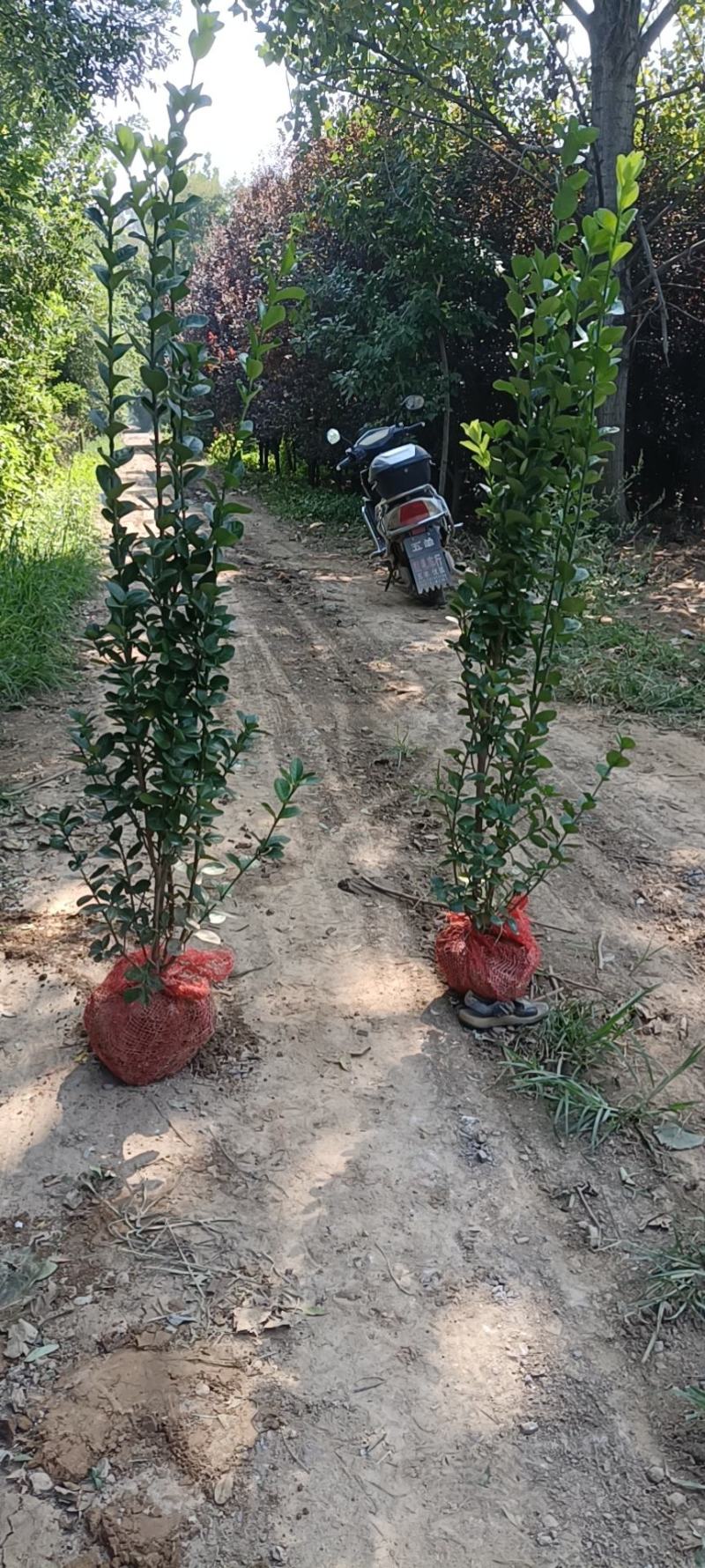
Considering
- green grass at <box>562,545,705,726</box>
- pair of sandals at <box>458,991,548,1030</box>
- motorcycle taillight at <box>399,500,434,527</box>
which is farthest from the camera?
motorcycle taillight at <box>399,500,434,527</box>

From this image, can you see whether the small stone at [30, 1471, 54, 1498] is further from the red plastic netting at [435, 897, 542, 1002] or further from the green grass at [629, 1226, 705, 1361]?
the red plastic netting at [435, 897, 542, 1002]

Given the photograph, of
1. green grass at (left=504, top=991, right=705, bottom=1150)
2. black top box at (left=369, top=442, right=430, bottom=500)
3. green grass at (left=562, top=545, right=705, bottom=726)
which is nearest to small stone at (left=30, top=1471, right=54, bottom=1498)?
green grass at (left=504, top=991, right=705, bottom=1150)

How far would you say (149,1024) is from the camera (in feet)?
7.71

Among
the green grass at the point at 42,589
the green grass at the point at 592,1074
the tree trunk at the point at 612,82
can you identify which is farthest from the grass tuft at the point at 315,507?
the green grass at the point at 592,1074

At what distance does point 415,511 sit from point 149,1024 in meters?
5.13

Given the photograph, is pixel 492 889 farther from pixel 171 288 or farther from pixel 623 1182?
pixel 171 288

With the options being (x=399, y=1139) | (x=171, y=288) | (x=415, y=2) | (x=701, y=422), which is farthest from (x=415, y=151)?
(x=399, y=1139)

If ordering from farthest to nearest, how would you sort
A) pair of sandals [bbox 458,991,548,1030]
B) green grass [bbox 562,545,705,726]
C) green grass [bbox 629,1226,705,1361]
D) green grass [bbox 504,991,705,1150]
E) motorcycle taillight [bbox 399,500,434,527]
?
motorcycle taillight [bbox 399,500,434,527], green grass [bbox 562,545,705,726], pair of sandals [bbox 458,991,548,1030], green grass [bbox 504,991,705,1150], green grass [bbox 629,1226,705,1361]

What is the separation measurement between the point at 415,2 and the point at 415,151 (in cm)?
155

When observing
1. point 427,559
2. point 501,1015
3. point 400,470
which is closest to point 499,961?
point 501,1015

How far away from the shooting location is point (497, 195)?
8.98m

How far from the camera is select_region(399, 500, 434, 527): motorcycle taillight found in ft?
22.2

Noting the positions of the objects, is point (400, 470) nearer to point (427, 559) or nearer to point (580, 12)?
point (427, 559)

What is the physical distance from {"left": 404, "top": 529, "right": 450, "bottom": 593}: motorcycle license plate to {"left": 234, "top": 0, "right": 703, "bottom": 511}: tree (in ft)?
5.70
